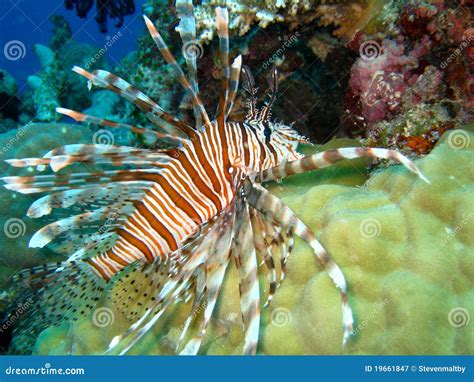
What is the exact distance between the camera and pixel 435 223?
8.87 feet

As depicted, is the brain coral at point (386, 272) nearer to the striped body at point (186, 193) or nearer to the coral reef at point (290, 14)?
the striped body at point (186, 193)

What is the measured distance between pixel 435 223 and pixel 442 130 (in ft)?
4.17

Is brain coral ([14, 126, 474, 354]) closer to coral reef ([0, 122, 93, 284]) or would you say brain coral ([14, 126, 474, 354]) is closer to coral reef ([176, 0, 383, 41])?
coral reef ([176, 0, 383, 41])

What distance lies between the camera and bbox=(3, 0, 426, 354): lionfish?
2988 millimetres

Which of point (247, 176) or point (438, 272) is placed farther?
point (247, 176)

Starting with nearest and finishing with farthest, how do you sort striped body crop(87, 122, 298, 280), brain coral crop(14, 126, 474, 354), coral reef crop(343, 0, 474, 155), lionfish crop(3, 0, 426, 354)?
1. brain coral crop(14, 126, 474, 354)
2. lionfish crop(3, 0, 426, 354)
3. striped body crop(87, 122, 298, 280)
4. coral reef crop(343, 0, 474, 155)

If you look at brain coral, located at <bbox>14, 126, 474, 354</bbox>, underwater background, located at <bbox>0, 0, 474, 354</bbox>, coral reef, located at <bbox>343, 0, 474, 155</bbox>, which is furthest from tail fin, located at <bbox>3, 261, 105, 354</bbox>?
coral reef, located at <bbox>343, 0, 474, 155</bbox>

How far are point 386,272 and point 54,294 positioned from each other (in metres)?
2.66

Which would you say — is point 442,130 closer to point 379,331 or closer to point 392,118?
point 392,118

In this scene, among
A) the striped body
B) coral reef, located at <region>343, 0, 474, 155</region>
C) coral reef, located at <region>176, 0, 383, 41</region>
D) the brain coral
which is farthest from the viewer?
coral reef, located at <region>176, 0, 383, 41</region>

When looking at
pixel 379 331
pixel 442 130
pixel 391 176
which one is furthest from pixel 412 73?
pixel 379 331

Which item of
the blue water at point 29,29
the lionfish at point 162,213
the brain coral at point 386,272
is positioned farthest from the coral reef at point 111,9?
the brain coral at point 386,272

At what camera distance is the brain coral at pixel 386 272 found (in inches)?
96.6

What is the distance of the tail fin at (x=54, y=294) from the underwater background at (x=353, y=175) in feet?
0.42
